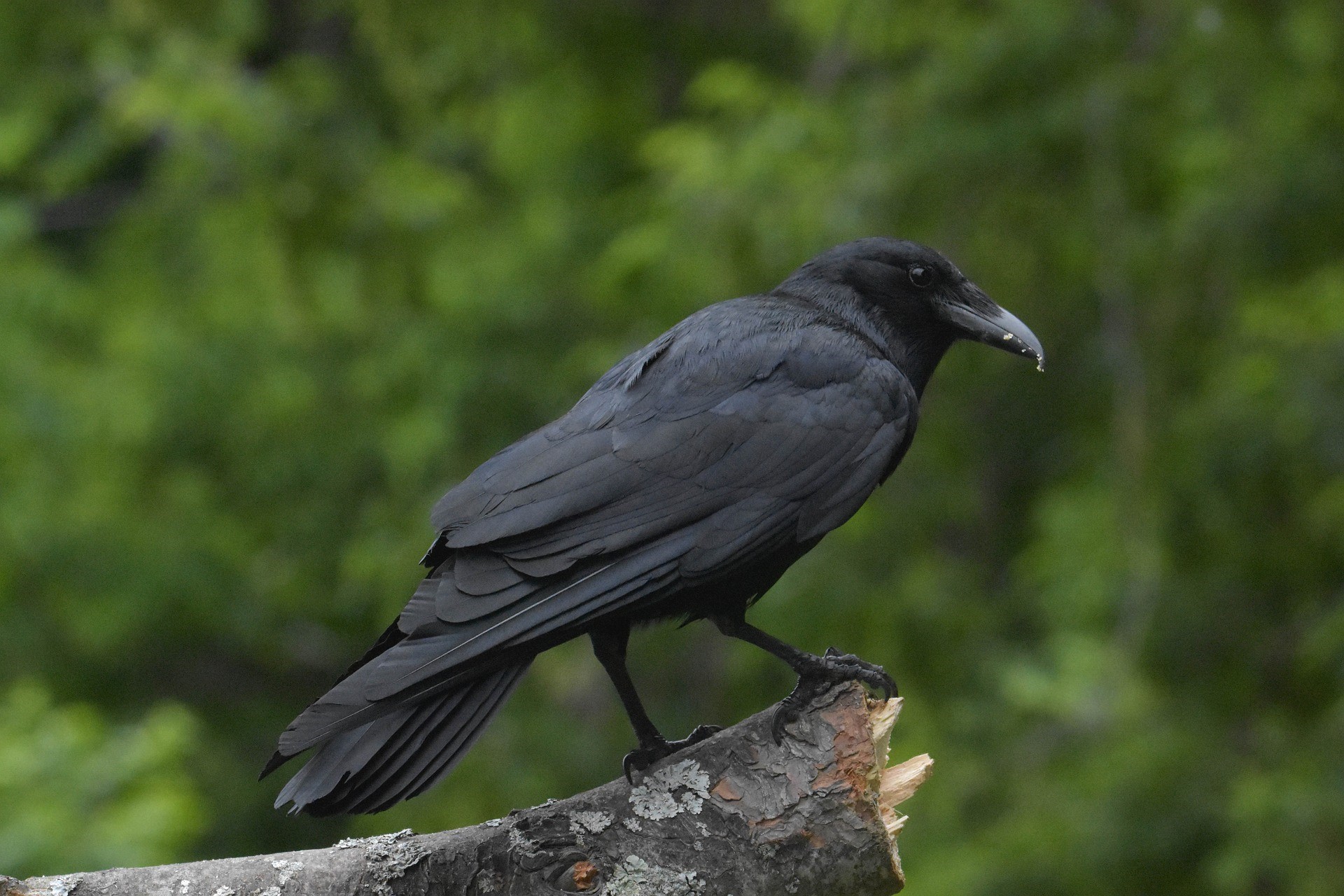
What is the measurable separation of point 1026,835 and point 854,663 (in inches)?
160

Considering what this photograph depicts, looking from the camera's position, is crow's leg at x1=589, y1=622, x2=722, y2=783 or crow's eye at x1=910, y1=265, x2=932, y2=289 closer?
crow's leg at x1=589, y1=622, x2=722, y2=783

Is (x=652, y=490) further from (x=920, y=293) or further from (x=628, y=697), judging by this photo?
(x=920, y=293)

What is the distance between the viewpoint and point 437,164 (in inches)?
416

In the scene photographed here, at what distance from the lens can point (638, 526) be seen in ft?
10.3

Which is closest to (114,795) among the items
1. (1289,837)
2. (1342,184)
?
(1289,837)

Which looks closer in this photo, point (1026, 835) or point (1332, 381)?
point (1332, 381)

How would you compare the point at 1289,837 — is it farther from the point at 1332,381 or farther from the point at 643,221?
the point at 643,221

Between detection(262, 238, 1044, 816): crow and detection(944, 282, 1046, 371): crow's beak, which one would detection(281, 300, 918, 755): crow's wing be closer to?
detection(262, 238, 1044, 816): crow

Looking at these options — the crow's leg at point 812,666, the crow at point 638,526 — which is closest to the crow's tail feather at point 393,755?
the crow at point 638,526

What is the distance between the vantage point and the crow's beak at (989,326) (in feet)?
13.1

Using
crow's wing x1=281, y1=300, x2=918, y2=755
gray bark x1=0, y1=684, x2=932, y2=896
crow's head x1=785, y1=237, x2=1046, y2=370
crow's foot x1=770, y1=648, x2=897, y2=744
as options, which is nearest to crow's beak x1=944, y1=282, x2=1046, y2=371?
crow's head x1=785, y1=237, x2=1046, y2=370

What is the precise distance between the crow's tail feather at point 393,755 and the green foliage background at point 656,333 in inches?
106

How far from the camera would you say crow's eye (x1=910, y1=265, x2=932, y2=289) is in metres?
4.04

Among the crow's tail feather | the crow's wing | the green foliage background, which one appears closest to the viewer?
the crow's tail feather
